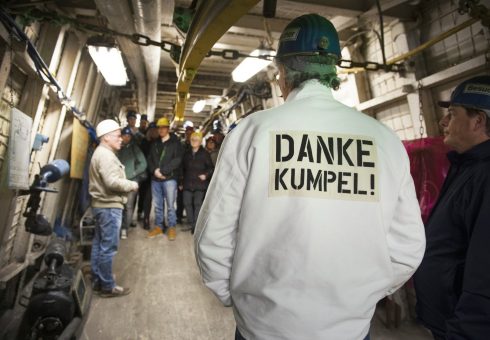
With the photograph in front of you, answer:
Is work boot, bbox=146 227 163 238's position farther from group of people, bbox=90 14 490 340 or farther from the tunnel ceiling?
group of people, bbox=90 14 490 340

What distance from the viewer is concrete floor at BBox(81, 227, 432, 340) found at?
3154 mm

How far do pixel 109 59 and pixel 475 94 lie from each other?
4.14 m

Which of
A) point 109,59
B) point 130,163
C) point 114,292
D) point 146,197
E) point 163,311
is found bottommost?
point 163,311

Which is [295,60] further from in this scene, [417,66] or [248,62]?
[248,62]

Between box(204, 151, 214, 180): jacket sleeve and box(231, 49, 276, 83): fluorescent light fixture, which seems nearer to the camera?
box(231, 49, 276, 83): fluorescent light fixture

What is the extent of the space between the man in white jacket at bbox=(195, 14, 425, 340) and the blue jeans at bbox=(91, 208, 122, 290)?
2.92 meters

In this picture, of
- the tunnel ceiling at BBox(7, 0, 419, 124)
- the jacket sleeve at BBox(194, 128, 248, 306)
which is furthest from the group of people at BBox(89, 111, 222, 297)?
the jacket sleeve at BBox(194, 128, 248, 306)

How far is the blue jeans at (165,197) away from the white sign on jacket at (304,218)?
4690 millimetres

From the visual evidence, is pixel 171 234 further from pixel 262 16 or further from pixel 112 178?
pixel 262 16

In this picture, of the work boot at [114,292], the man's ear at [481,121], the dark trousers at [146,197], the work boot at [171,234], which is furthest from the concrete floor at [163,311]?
the man's ear at [481,121]

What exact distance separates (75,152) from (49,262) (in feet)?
7.53

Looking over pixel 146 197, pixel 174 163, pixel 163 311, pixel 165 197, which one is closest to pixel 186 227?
pixel 165 197

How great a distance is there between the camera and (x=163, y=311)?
3.54 meters

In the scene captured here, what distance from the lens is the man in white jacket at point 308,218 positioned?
1129 mm
